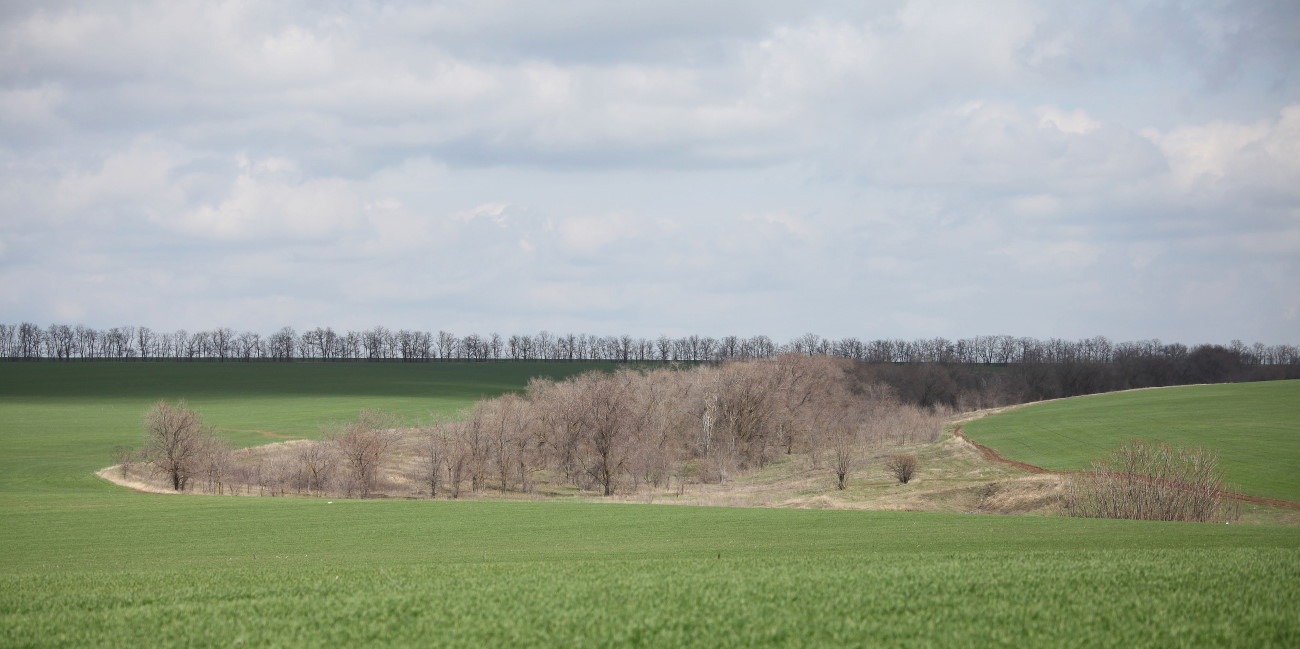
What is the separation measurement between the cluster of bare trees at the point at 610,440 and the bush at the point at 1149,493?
1948cm

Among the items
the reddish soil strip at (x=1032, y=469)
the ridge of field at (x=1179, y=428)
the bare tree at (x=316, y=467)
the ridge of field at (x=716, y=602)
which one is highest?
the ridge of field at (x=716, y=602)

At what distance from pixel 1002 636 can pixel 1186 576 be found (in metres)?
4.39

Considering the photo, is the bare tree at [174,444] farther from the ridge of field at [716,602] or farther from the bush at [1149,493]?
the bush at [1149,493]

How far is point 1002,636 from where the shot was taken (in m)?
9.05

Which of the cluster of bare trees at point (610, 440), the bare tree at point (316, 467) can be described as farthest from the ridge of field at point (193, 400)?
the bare tree at point (316, 467)

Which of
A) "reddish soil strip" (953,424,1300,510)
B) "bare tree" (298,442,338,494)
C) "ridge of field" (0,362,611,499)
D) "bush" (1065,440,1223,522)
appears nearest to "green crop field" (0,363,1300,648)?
"bush" (1065,440,1223,522)

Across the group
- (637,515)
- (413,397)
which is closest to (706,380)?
(637,515)

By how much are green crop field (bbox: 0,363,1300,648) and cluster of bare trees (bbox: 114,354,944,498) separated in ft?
100

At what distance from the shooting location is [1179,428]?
5997 centimetres

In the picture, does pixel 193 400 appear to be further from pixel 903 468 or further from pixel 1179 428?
pixel 1179 428

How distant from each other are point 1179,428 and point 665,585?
6142 centimetres

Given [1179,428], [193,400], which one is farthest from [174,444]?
[1179,428]

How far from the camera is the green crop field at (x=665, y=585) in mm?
9516

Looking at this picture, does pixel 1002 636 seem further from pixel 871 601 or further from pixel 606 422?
pixel 606 422
